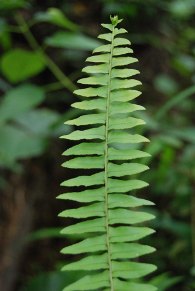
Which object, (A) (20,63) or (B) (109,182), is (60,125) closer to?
(A) (20,63)

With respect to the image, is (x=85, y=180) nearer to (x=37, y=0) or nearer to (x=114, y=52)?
(x=114, y=52)

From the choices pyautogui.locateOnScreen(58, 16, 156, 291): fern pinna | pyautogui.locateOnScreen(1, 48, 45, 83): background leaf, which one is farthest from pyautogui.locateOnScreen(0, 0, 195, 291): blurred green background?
pyautogui.locateOnScreen(58, 16, 156, 291): fern pinna

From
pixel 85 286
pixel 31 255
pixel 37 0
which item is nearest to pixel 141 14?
pixel 37 0

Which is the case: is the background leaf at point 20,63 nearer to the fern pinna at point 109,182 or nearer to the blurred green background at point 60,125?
the blurred green background at point 60,125

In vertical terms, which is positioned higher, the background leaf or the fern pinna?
the background leaf

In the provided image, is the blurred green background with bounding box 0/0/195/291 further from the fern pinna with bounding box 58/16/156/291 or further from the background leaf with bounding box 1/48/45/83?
the fern pinna with bounding box 58/16/156/291

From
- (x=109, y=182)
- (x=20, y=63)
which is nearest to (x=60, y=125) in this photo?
(x=20, y=63)

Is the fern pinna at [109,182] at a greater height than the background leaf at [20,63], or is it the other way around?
the background leaf at [20,63]

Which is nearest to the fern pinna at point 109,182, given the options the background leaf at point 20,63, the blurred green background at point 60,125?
the blurred green background at point 60,125

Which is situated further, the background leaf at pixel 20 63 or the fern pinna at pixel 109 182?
the background leaf at pixel 20 63
